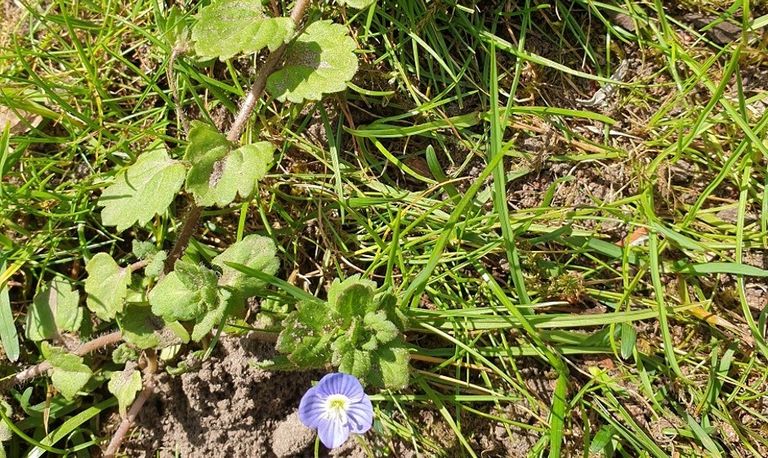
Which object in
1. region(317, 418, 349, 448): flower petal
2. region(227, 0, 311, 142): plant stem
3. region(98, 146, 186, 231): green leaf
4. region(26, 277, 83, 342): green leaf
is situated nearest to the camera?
region(317, 418, 349, 448): flower petal

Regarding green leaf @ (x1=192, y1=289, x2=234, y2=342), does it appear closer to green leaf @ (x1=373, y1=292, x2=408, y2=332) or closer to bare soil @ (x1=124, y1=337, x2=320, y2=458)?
bare soil @ (x1=124, y1=337, x2=320, y2=458)

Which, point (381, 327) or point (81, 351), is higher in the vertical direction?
point (381, 327)

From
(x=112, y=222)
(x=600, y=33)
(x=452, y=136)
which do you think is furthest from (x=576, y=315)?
(x=112, y=222)

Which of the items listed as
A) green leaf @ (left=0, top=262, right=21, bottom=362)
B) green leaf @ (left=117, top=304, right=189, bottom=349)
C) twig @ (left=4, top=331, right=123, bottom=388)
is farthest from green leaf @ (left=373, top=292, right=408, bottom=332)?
green leaf @ (left=0, top=262, right=21, bottom=362)

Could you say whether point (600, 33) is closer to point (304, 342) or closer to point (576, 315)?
point (576, 315)

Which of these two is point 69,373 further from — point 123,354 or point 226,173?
point 226,173

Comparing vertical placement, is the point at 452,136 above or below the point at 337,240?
above

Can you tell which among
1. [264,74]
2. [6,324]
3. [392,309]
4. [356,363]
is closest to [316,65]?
[264,74]
